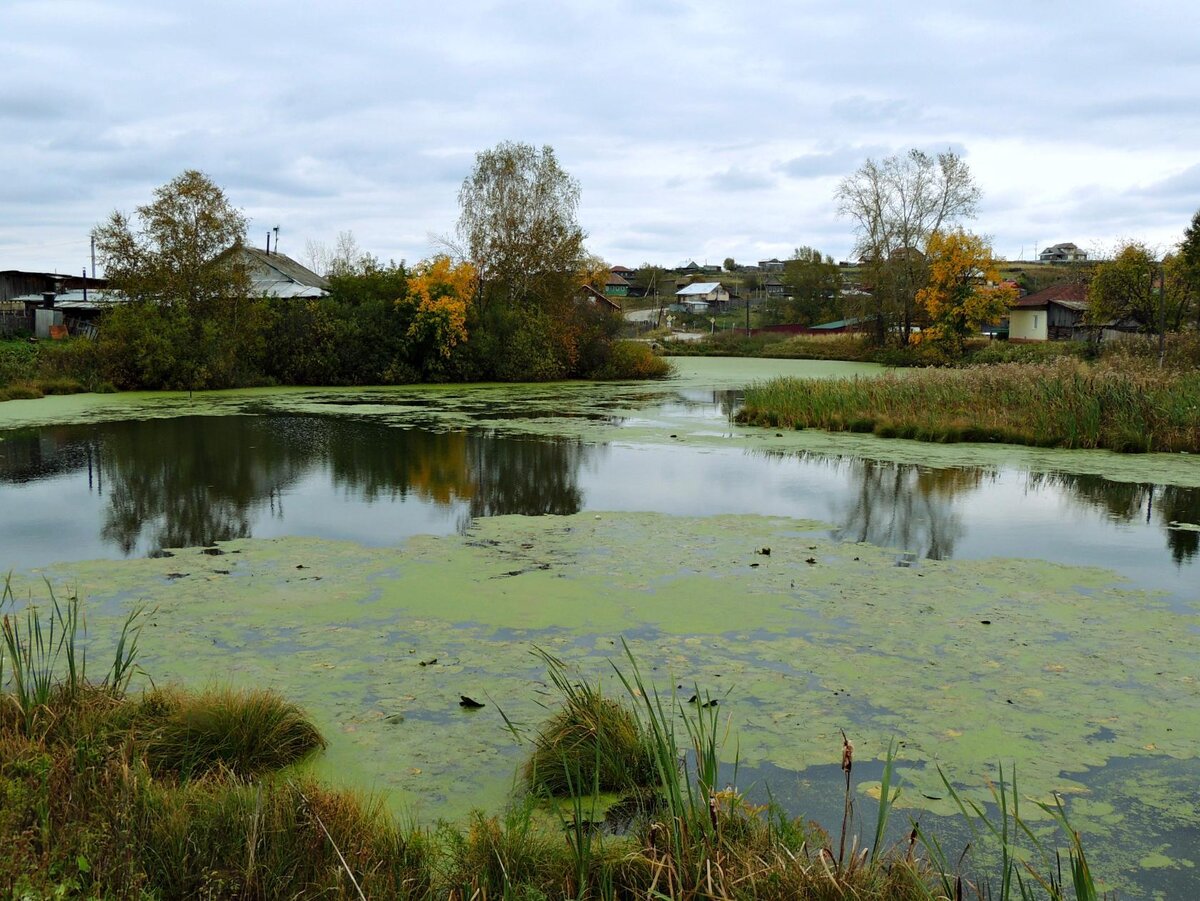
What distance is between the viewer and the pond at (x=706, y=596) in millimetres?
4234

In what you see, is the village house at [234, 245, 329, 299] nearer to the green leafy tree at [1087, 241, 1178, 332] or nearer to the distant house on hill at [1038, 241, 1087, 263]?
the green leafy tree at [1087, 241, 1178, 332]

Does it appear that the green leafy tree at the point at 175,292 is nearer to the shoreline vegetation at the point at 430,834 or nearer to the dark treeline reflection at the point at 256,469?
the dark treeline reflection at the point at 256,469

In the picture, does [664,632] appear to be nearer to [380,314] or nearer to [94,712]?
[94,712]

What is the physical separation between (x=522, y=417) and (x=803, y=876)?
1797cm

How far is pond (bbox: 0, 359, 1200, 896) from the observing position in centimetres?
423

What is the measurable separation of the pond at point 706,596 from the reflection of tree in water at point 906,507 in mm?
→ 61

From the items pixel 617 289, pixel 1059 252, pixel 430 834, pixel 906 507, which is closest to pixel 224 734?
pixel 430 834

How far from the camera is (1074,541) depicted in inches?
349

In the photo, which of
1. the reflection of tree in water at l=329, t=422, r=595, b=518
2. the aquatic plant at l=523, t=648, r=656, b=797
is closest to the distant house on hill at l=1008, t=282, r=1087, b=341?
the reflection of tree in water at l=329, t=422, r=595, b=518

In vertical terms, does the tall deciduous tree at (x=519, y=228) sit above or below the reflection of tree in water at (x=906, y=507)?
above

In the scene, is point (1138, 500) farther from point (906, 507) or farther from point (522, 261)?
point (522, 261)

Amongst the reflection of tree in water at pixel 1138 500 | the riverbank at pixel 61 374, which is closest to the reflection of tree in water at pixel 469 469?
the reflection of tree in water at pixel 1138 500

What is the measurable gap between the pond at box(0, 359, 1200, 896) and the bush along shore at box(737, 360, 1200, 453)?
0.95 m

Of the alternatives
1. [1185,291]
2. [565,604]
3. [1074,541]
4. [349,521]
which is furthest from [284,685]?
[1185,291]
